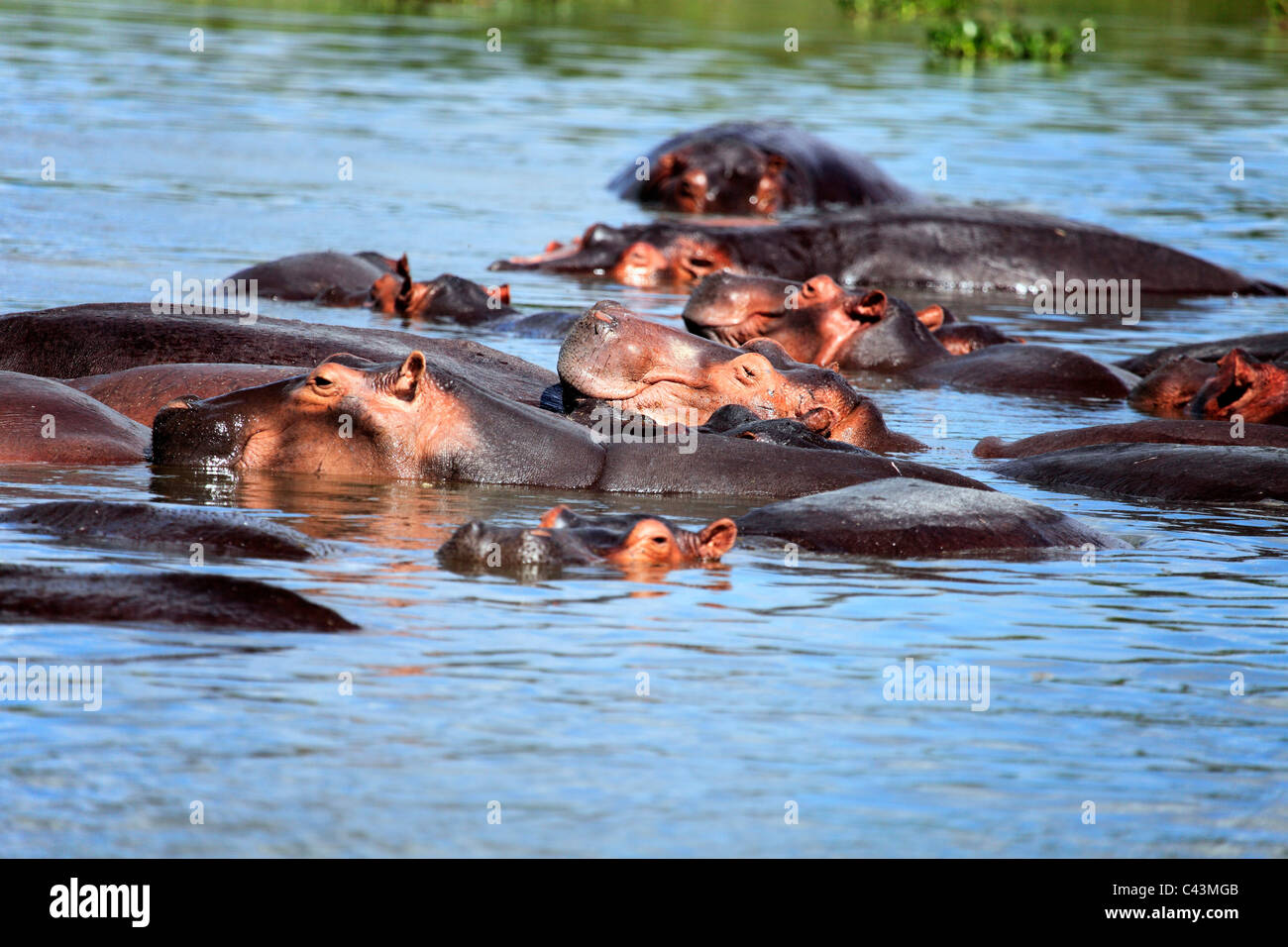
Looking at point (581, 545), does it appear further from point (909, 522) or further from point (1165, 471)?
point (1165, 471)

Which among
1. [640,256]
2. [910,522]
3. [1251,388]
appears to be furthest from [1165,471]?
[640,256]

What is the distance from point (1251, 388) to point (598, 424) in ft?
12.3

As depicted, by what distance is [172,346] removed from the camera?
31.2 ft

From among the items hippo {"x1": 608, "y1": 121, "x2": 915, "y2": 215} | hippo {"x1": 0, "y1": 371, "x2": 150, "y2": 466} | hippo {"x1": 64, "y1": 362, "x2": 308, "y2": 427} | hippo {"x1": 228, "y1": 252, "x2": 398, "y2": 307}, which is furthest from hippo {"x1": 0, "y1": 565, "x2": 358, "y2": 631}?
hippo {"x1": 608, "y1": 121, "x2": 915, "y2": 215}

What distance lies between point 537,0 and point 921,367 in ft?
116

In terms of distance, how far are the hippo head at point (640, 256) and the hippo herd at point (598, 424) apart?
2.28 metres

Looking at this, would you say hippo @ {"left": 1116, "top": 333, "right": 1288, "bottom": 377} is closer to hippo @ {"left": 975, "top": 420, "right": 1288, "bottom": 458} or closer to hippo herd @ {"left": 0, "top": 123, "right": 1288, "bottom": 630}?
hippo herd @ {"left": 0, "top": 123, "right": 1288, "bottom": 630}

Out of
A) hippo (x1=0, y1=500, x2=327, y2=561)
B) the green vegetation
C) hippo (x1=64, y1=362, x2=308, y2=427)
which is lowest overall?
hippo (x1=0, y1=500, x2=327, y2=561)

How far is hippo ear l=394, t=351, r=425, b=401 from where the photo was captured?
7.73 metres

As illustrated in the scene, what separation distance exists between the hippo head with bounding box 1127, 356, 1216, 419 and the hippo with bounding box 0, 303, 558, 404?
12.3 ft

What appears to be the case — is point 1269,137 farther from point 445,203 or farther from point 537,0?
point 537,0

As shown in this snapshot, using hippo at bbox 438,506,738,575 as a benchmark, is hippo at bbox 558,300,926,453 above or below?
above

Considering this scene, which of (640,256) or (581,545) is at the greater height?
(640,256)
